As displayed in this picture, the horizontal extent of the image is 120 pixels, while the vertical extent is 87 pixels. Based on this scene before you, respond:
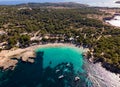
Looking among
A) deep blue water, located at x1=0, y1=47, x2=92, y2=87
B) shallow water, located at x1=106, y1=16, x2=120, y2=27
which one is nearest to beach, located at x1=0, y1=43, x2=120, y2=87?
deep blue water, located at x1=0, y1=47, x2=92, y2=87

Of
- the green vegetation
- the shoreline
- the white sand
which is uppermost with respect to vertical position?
the green vegetation

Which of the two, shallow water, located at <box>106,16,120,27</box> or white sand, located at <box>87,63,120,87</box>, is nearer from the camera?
white sand, located at <box>87,63,120,87</box>

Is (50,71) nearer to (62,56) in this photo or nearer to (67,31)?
(62,56)

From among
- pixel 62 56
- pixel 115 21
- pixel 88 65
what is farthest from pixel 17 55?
pixel 115 21

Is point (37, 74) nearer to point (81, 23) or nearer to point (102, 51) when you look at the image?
point (102, 51)

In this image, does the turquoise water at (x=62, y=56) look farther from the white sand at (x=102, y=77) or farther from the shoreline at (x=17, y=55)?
the white sand at (x=102, y=77)

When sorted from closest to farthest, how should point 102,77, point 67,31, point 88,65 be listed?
1. point 102,77
2. point 88,65
3. point 67,31

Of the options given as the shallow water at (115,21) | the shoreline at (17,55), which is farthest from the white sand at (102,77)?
the shallow water at (115,21)

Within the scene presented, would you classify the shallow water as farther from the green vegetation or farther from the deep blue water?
the deep blue water
